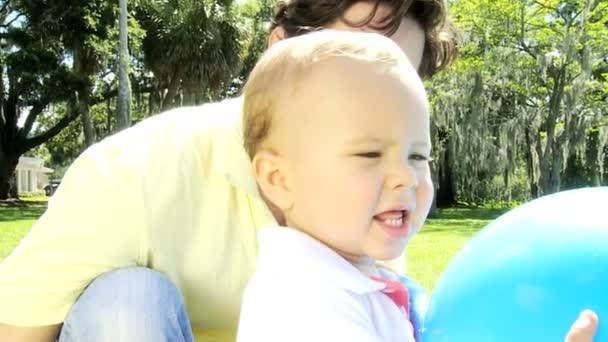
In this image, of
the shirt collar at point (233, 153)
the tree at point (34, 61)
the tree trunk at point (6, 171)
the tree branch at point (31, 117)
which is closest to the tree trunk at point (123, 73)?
the tree at point (34, 61)

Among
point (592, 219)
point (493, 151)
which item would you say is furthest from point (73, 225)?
point (493, 151)

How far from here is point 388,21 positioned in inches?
83.7

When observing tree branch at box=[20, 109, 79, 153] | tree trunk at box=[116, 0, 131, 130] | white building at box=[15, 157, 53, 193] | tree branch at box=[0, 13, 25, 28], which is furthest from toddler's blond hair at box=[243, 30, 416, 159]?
white building at box=[15, 157, 53, 193]

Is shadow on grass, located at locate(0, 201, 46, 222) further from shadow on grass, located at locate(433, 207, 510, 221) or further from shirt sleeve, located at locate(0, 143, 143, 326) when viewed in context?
shirt sleeve, located at locate(0, 143, 143, 326)

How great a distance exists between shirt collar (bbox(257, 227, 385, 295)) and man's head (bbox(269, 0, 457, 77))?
0.74 meters

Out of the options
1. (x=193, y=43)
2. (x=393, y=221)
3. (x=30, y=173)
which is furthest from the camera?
(x=30, y=173)

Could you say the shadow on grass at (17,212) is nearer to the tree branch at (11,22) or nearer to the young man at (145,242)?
the tree branch at (11,22)

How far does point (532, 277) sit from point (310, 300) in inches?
18.8

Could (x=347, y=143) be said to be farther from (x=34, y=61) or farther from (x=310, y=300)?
(x=34, y=61)

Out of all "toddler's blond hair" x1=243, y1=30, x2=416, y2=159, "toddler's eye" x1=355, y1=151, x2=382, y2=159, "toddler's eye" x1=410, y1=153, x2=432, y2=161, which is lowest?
"toddler's eye" x1=410, y1=153, x2=432, y2=161

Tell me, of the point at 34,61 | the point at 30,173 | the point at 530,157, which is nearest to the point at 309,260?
the point at 34,61

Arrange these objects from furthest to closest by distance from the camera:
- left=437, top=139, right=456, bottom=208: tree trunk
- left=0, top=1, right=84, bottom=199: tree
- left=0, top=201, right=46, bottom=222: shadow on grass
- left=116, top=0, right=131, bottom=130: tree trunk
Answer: left=437, top=139, right=456, bottom=208: tree trunk, left=0, top=1, right=84, bottom=199: tree, left=116, top=0, right=131, bottom=130: tree trunk, left=0, top=201, right=46, bottom=222: shadow on grass

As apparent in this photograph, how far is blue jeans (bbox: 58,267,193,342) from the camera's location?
1.72 metres

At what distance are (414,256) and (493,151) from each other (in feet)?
57.8
